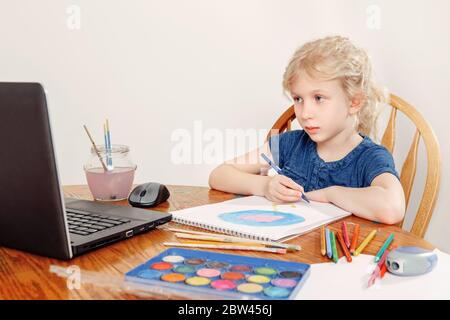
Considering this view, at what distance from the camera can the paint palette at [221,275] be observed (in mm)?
655

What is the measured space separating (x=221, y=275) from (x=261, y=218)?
319mm

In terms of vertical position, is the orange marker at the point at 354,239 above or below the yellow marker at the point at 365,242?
above

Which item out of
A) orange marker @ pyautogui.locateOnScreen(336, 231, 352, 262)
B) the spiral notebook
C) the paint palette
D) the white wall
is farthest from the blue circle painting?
the white wall

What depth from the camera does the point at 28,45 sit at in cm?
187

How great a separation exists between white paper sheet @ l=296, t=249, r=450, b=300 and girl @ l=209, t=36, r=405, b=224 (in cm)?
37

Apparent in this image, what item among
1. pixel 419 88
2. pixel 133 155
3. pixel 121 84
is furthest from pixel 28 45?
pixel 419 88

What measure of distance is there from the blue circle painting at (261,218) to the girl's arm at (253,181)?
0.08 meters

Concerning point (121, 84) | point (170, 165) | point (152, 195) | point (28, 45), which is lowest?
point (170, 165)

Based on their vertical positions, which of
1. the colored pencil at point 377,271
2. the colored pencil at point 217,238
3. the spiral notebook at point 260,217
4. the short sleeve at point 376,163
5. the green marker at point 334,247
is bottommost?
the spiral notebook at point 260,217

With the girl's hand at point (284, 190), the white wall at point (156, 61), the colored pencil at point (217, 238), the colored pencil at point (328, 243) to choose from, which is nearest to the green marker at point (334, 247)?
the colored pencil at point (328, 243)

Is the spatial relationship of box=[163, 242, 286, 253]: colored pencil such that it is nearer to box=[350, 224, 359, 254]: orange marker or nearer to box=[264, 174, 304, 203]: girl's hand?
box=[350, 224, 359, 254]: orange marker

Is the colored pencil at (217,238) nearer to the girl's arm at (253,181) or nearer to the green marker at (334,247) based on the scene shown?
the green marker at (334,247)

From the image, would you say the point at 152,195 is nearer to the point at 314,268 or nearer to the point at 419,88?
the point at 314,268
